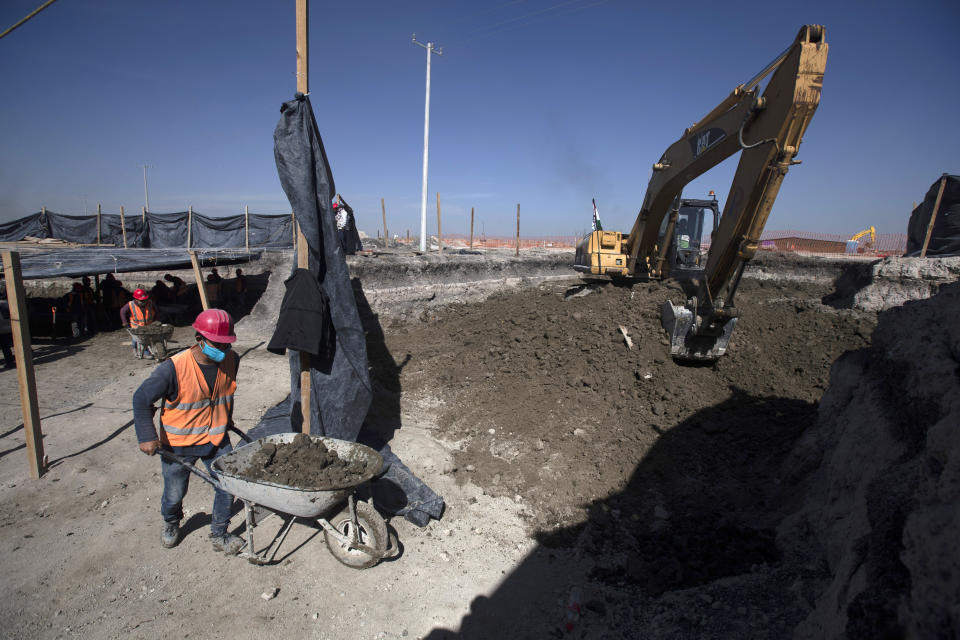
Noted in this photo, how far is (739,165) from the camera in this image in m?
5.10

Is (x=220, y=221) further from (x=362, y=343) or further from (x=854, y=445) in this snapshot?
(x=854, y=445)

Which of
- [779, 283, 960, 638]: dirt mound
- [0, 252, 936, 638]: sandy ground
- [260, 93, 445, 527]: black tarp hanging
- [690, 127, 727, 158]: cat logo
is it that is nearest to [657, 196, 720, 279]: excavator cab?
[0, 252, 936, 638]: sandy ground

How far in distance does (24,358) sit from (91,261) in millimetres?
6748

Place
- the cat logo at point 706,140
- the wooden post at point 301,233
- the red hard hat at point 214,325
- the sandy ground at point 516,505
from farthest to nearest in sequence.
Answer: the cat logo at point 706,140
the wooden post at point 301,233
the red hard hat at point 214,325
the sandy ground at point 516,505

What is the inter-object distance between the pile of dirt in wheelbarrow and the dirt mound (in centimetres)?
270

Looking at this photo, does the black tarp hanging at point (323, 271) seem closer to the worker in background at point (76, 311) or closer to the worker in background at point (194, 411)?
the worker in background at point (194, 411)

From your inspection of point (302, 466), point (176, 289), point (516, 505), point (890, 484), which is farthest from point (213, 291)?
point (890, 484)

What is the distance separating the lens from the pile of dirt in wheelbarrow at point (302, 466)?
124 inches

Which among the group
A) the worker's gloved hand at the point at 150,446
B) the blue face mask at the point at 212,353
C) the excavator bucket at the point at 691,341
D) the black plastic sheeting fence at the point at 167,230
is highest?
the black plastic sheeting fence at the point at 167,230

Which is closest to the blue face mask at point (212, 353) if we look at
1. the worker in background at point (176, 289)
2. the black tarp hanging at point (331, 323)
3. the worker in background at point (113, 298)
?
the black tarp hanging at point (331, 323)

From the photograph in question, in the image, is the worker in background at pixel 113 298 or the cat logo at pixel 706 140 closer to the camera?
the cat logo at pixel 706 140

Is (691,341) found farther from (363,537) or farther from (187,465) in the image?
(187,465)

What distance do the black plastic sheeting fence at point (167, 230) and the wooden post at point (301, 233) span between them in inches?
554

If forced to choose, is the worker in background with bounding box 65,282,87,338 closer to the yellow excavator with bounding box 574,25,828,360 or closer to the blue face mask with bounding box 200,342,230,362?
the blue face mask with bounding box 200,342,230,362
